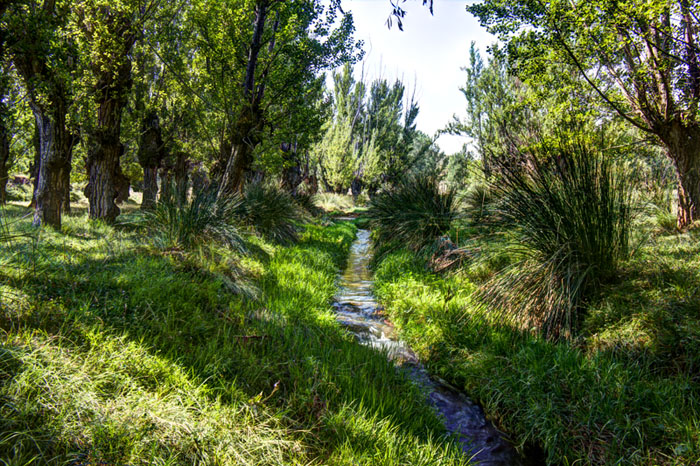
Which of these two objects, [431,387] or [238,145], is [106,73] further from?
[431,387]

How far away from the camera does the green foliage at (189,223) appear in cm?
475

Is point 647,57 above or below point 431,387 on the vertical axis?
above

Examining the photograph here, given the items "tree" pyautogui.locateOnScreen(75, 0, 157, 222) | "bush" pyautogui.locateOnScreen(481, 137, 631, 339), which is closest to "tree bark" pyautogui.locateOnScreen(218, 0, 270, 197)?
"tree" pyautogui.locateOnScreen(75, 0, 157, 222)

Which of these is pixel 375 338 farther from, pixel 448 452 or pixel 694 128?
pixel 694 128

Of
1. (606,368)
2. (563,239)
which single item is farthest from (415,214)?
(606,368)

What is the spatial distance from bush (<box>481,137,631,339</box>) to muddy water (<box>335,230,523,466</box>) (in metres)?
1.07

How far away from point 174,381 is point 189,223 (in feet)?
10.7

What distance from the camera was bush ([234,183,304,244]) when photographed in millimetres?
7879

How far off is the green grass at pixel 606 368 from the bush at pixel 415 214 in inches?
119

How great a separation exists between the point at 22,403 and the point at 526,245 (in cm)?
402

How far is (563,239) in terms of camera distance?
330 centimetres

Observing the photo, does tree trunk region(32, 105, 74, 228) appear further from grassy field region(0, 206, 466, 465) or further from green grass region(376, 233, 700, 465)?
green grass region(376, 233, 700, 465)

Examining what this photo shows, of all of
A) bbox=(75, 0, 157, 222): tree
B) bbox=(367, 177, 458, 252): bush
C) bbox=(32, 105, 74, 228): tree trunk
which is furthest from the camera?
bbox=(75, 0, 157, 222): tree

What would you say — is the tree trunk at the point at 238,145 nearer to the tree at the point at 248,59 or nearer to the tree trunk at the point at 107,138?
the tree at the point at 248,59
